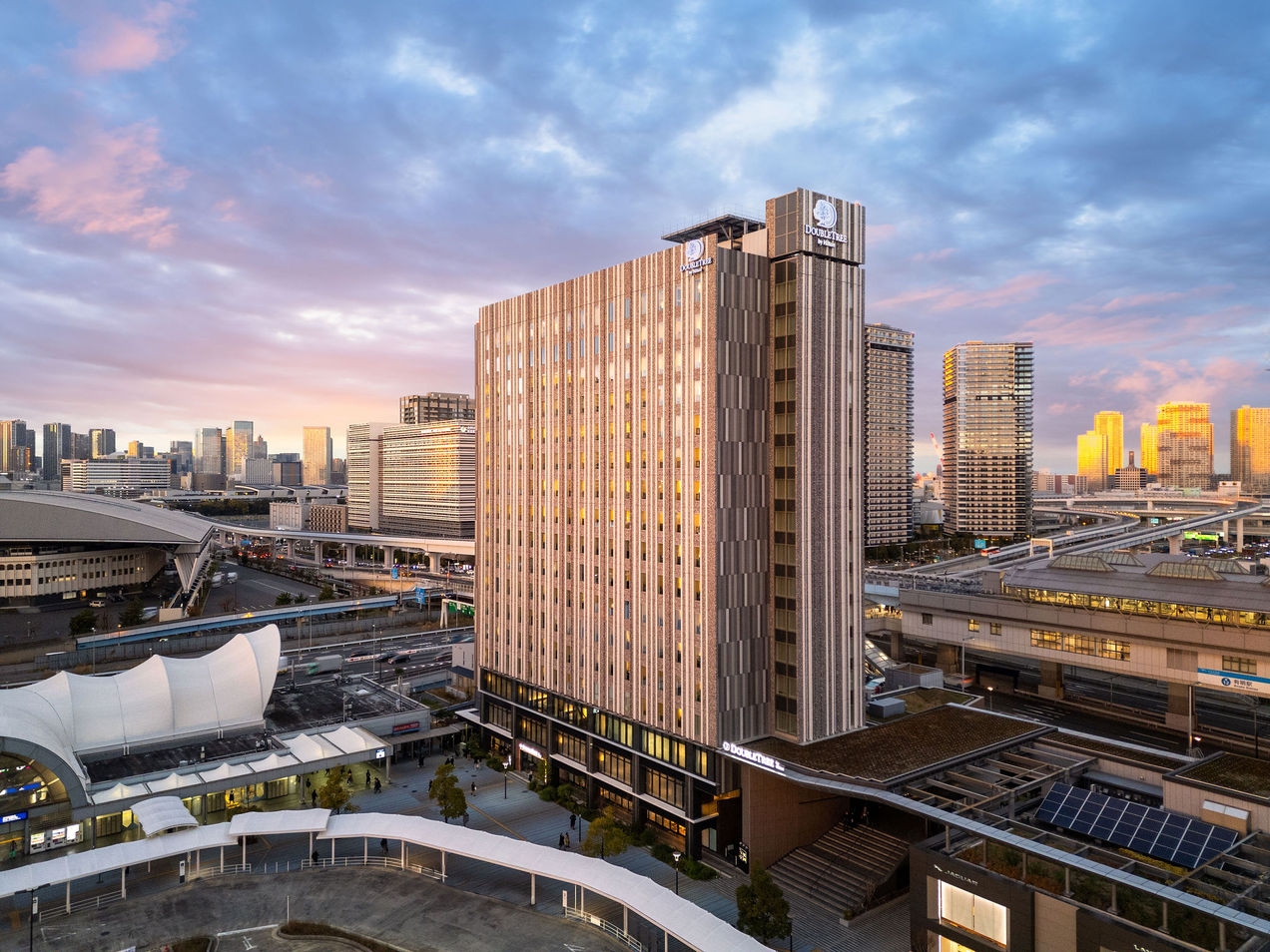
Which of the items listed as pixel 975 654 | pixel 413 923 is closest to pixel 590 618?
pixel 413 923

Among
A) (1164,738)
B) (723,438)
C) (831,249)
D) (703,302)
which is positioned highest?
(831,249)

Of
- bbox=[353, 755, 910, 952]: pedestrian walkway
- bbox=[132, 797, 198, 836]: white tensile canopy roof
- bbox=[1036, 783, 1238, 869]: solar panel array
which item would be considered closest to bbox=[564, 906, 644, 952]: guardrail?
bbox=[353, 755, 910, 952]: pedestrian walkway

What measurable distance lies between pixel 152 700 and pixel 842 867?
6249 centimetres

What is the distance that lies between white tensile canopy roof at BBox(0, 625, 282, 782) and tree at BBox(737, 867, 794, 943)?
50273 millimetres

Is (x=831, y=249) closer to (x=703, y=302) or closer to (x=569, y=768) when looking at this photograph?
(x=703, y=302)

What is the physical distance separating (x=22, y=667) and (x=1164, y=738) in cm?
14414

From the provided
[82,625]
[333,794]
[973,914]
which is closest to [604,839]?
[333,794]

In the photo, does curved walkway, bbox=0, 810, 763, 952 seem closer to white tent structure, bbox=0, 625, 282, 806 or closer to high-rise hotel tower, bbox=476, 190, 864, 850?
white tent structure, bbox=0, 625, 282, 806

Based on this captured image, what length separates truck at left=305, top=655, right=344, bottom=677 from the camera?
110188mm

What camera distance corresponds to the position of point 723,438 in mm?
57969

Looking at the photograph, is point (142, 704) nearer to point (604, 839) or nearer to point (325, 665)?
point (325, 665)

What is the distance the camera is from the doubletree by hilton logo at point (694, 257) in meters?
57.8

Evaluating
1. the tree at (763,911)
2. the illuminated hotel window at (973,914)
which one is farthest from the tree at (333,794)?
the illuminated hotel window at (973,914)

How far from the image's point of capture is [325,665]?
368ft
